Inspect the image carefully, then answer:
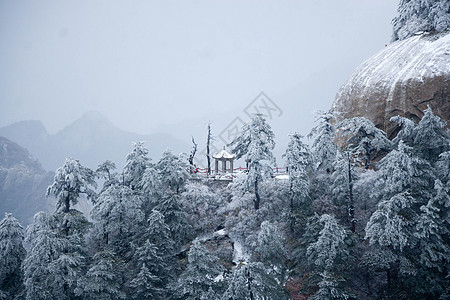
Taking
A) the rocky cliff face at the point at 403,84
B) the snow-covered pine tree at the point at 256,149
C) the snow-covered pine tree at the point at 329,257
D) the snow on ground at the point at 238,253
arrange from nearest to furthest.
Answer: the snow-covered pine tree at the point at 329,257 → the snow on ground at the point at 238,253 → the snow-covered pine tree at the point at 256,149 → the rocky cliff face at the point at 403,84

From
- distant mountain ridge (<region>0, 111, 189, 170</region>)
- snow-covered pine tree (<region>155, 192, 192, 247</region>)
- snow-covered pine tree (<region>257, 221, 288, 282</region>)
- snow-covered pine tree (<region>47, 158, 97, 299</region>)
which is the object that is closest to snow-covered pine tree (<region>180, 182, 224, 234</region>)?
snow-covered pine tree (<region>155, 192, 192, 247</region>)

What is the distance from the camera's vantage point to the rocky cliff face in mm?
26719

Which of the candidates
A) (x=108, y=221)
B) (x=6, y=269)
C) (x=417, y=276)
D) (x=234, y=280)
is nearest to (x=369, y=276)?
(x=417, y=276)

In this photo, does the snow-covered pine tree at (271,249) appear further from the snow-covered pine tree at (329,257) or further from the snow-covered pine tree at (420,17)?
the snow-covered pine tree at (420,17)

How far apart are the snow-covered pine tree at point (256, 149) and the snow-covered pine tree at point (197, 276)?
24.0ft

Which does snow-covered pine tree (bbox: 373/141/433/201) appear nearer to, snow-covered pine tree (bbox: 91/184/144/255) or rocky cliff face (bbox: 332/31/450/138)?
rocky cliff face (bbox: 332/31/450/138)

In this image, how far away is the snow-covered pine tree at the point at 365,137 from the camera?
24.8 meters

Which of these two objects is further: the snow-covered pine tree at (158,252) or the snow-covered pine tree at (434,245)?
the snow-covered pine tree at (158,252)

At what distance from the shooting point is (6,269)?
23.9 meters

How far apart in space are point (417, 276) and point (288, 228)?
827 centimetres

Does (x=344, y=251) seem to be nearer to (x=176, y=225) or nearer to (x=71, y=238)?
(x=176, y=225)

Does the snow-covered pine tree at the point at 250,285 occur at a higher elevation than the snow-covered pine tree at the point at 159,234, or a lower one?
lower

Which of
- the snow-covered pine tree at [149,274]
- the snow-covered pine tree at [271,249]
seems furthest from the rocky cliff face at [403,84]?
the snow-covered pine tree at [149,274]

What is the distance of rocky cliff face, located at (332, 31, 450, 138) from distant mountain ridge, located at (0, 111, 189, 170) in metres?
149
